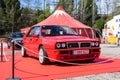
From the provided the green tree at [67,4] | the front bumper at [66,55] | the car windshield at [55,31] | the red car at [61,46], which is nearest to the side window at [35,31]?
the red car at [61,46]

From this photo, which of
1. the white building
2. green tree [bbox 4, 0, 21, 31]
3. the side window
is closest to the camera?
the side window

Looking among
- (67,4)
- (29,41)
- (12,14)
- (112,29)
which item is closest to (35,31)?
(29,41)

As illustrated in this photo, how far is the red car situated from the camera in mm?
10305

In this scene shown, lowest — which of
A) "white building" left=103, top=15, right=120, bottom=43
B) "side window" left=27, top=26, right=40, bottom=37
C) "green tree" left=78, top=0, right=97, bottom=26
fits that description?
"white building" left=103, top=15, right=120, bottom=43

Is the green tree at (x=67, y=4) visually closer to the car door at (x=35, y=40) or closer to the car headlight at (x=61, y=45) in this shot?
the car door at (x=35, y=40)

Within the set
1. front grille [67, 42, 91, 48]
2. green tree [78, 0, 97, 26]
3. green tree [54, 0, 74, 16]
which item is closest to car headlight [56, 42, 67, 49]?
front grille [67, 42, 91, 48]

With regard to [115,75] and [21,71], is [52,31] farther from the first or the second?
[115,75]

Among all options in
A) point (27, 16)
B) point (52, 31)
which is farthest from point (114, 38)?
point (27, 16)

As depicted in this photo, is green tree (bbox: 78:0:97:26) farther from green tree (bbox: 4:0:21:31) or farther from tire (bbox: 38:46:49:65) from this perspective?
tire (bbox: 38:46:49:65)

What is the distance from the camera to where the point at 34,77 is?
839 centimetres

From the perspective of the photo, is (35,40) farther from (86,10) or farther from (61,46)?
(86,10)

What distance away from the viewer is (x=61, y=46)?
33.8 ft

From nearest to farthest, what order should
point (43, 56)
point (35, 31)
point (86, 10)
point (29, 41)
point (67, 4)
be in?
point (43, 56) < point (35, 31) < point (29, 41) < point (86, 10) < point (67, 4)

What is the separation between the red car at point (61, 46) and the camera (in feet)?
33.8
